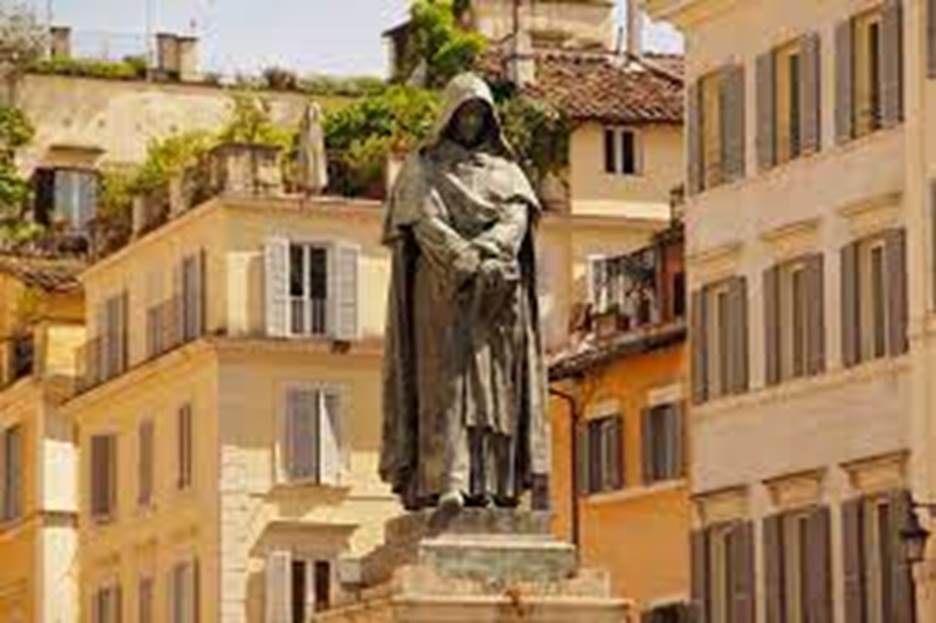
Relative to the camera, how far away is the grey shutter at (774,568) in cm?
6300

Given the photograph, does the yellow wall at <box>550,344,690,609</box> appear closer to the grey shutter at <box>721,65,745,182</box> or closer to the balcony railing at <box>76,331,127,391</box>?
the grey shutter at <box>721,65,745,182</box>

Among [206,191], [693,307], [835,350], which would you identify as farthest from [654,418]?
[206,191]

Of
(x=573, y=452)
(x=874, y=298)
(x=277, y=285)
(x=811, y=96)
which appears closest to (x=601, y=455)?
(x=573, y=452)

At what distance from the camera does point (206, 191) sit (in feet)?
276

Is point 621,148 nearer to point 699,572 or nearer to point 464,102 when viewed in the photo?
point 699,572

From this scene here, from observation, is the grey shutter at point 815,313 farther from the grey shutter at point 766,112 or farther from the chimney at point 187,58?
the chimney at point 187,58

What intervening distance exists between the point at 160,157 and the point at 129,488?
10511 mm

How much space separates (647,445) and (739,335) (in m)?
6.52

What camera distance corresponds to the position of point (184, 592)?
270 ft

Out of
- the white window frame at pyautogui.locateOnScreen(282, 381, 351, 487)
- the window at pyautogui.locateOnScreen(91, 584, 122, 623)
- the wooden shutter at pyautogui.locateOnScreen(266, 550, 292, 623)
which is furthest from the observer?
the window at pyautogui.locateOnScreen(91, 584, 122, 623)

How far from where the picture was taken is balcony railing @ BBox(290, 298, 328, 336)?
82.1 metres

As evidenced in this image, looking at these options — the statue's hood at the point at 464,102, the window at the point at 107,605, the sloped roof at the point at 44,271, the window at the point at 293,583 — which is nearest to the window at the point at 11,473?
the sloped roof at the point at 44,271

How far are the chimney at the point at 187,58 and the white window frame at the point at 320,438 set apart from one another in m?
29.9

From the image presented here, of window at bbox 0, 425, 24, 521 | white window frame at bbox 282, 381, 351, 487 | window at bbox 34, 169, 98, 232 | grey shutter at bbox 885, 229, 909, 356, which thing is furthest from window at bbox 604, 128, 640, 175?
grey shutter at bbox 885, 229, 909, 356
